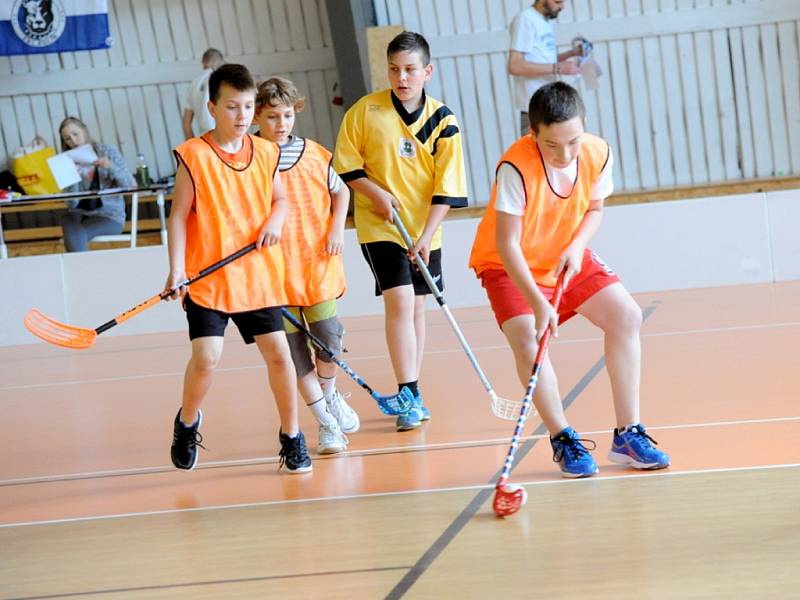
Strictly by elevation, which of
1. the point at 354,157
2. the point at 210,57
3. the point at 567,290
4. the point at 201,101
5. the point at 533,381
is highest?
the point at 210,57

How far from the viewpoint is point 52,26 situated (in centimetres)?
862

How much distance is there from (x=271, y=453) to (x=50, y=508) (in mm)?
623

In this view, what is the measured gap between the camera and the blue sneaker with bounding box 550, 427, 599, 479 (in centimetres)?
269

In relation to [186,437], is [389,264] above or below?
above

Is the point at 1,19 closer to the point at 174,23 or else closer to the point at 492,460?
the point at 174,23

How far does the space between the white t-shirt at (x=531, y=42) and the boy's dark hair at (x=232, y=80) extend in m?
3.54

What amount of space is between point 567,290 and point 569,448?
0.35 m

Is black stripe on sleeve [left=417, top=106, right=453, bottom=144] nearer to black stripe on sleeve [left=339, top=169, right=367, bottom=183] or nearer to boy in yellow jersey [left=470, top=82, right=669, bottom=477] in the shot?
black stripe on sleeve [left=339, top=169, right=367, bottom=183]

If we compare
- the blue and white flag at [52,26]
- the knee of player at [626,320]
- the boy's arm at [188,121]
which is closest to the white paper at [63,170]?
the boy's arm at [188,121]

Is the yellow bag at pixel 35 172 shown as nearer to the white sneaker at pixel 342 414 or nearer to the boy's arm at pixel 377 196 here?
the boy's arm at pixel 377 196

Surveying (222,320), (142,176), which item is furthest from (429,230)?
(142,176)

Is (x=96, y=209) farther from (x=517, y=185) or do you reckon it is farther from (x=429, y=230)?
(x=517, y=185)

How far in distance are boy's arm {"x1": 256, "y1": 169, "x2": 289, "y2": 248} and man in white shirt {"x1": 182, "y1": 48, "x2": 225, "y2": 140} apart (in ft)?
14.7

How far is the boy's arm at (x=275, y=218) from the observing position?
305 cm
